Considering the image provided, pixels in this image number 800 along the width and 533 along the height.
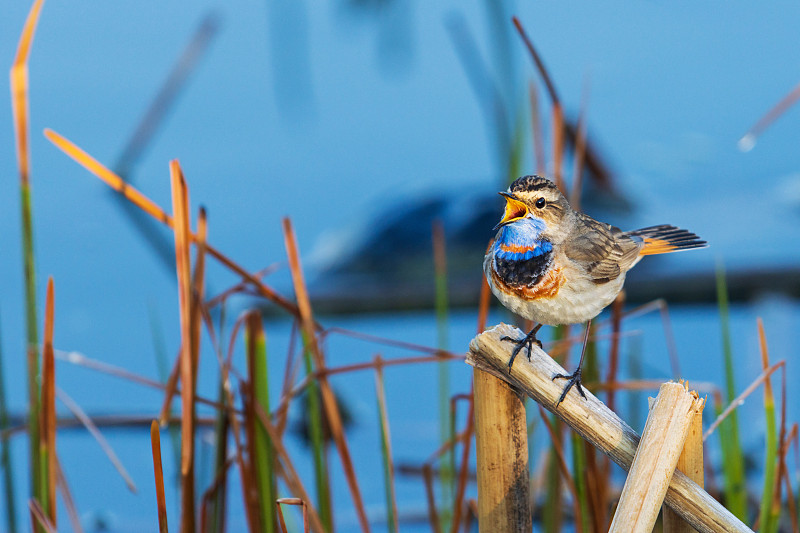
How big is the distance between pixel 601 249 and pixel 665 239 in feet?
0.63

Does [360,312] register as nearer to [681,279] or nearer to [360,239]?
[360,239]

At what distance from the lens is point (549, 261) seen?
61.3 inches

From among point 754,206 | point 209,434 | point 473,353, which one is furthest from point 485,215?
point 473,353

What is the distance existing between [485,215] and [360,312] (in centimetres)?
98

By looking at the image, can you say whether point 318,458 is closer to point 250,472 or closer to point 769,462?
point 250,472

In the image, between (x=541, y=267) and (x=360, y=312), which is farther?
(x=360, y=312)

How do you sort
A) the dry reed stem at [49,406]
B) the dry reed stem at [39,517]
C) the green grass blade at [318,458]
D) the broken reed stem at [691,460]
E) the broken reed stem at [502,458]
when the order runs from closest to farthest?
the broken reed stem at [691,460], the broken reed stem at [502,458], the dry reed stem at [39,517], the dry reed stem at [49,406], the green grass blade at [318,458]

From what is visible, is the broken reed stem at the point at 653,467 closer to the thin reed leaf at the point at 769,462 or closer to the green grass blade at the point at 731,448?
the thin reed leaf at the point at 769,462

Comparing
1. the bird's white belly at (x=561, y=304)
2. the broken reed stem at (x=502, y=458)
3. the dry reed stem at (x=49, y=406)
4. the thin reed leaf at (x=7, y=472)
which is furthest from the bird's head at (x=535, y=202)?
the thin reed leaf at (x=7, y=472)

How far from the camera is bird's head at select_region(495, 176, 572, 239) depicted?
153 centimetres

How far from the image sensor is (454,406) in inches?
66.2

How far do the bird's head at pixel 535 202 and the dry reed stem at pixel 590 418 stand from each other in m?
0.28

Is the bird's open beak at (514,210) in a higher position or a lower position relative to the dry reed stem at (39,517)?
higher

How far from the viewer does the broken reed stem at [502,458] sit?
4.19 ft
